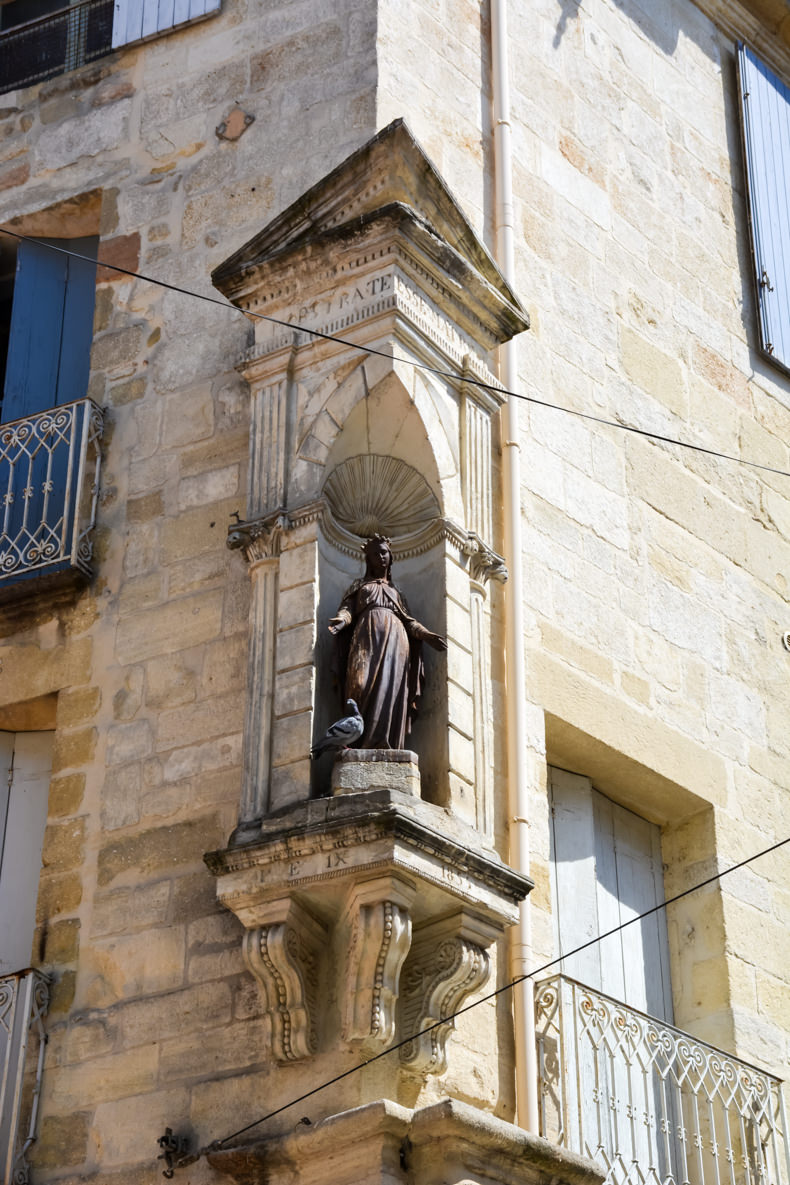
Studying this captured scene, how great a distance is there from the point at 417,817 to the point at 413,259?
2.37m

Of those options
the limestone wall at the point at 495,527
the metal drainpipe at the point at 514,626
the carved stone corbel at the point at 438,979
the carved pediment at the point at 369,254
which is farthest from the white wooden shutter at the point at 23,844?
the carved pediment at the point at 369,254

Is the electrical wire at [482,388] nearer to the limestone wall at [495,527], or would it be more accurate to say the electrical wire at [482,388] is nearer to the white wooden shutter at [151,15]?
the limestone wall at [495,527]

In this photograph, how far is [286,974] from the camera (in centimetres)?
739

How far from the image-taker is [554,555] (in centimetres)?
916

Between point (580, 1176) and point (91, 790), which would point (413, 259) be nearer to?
point (91, 790)

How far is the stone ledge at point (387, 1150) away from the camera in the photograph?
6984mm

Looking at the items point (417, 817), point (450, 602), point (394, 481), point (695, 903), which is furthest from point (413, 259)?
point (695, 903)

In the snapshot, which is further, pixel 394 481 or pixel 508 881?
pixel 394 481

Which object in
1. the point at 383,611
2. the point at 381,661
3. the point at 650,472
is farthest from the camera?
the point at 650,472

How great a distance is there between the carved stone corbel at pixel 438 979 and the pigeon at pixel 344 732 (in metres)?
0.72

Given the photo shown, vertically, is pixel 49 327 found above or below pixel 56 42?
below

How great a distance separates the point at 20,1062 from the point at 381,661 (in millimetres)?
1983

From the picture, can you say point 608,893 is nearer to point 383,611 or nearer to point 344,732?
point 383,611

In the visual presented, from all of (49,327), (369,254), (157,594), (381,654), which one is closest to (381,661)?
(381,654)
